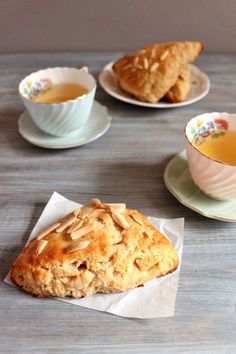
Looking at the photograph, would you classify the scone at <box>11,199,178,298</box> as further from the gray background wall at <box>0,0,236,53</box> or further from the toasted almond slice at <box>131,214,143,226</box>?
the gray background wall at <box>0,0,236,53</box>

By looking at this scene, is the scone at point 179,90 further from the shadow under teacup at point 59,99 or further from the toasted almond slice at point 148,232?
the toasted almond slice at point 148,232

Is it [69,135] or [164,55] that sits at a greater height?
[164,55]

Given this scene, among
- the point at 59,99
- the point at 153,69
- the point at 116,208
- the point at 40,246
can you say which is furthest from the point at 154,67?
the point at 40,246

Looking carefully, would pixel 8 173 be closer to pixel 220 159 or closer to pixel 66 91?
pixel 66 91

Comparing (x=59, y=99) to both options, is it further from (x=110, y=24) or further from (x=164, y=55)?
(x=110, y=24)

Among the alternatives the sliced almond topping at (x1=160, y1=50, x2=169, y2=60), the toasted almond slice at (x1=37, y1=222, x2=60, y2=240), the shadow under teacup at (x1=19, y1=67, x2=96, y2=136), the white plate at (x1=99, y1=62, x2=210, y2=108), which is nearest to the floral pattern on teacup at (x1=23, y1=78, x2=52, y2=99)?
the shadow under teacup at (x1=19, y1=67, x2=96, y2=136)
